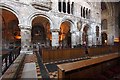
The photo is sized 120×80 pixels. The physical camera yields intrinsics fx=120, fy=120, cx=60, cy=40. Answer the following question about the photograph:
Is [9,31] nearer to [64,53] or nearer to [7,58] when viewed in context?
[64,53]

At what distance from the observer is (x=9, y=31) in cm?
1648

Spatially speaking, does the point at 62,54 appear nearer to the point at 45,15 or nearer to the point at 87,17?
the point at 45,15

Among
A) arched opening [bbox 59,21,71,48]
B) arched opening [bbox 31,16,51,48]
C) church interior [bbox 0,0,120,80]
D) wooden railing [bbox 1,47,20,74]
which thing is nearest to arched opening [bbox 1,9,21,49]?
church interior [bbox 0,0,120,80]

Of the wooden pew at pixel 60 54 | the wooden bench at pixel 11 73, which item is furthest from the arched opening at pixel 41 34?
the wooden bench at pixel 11 73

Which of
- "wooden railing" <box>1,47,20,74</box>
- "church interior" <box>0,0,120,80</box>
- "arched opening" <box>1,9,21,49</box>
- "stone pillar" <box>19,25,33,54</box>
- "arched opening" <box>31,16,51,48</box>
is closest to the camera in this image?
"church interior" <box>0,0,120,80</box>

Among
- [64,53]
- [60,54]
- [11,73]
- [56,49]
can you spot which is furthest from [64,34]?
[11,73]

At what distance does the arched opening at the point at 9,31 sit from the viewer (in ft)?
49.7

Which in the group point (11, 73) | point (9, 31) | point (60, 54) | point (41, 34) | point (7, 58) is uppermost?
point (9, 31)

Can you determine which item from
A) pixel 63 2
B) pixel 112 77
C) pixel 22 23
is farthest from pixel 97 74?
pixel 63 2

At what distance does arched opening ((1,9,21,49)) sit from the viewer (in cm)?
1514

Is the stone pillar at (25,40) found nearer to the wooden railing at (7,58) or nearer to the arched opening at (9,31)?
the arched opening at (9,31)

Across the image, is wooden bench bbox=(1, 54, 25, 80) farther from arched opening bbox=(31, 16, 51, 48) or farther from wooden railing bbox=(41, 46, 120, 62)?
arched opening bbox=(31, 16, 51, 48)

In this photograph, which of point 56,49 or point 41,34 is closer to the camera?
point 56,49

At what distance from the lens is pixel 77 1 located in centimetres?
1756
